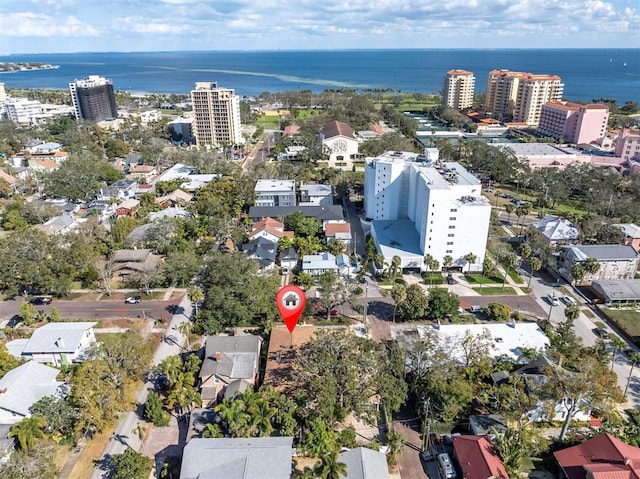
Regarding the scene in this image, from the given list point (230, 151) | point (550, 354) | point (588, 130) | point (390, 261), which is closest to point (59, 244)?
point (390, 261)

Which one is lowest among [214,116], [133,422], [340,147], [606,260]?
[133,422]

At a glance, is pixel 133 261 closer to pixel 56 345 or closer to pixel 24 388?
pixel 56 345

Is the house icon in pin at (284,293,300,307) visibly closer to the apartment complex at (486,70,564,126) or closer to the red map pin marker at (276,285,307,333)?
the red map pin marker at (276,285,307,333)

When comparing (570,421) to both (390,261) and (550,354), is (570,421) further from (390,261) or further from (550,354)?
(390,261)

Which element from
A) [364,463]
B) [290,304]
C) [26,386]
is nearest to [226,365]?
[290,304]

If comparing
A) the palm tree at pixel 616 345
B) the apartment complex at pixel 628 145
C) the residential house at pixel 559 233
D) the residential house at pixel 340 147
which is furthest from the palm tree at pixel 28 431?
the apartment complex at pixel 628 145

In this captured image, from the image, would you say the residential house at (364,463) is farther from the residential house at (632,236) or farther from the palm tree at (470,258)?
the residential house at (632,236)
